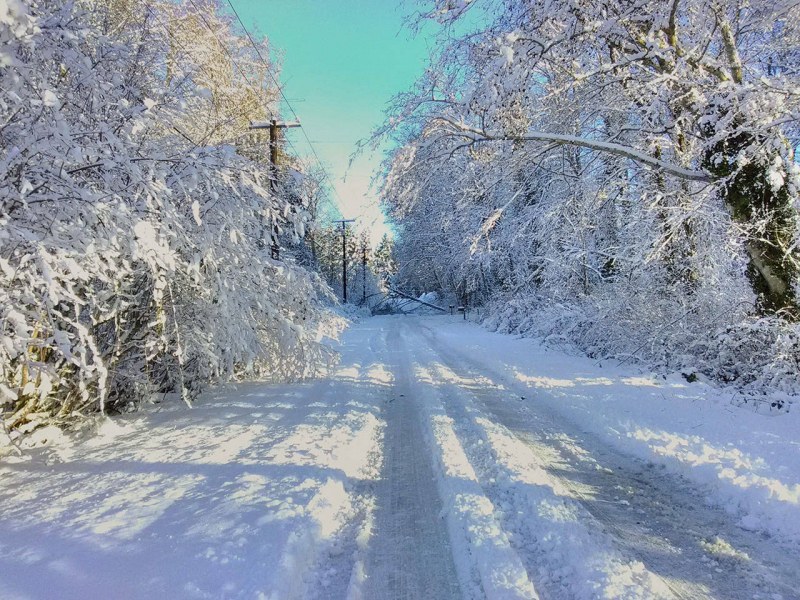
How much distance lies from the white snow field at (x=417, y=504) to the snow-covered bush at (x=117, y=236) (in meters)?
0.93

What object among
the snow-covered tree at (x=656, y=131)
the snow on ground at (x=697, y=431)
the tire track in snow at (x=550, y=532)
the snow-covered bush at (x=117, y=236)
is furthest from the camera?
the snow-covered tree at (x=656, y=131)

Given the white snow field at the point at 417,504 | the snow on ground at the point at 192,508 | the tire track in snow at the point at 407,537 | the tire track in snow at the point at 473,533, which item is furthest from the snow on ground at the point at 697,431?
the snow on ground at the point at 192,508

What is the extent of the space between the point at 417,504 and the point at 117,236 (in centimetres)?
341

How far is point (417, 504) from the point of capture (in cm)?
375

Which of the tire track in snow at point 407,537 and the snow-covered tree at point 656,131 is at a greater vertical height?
the snow-covered tree at point 656,131

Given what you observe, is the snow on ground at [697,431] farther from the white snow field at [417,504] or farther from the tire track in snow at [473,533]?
the tire track in snow at [473,533]

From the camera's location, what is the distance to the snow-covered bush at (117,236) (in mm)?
3410

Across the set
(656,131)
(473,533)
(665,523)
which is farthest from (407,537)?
(656,131)

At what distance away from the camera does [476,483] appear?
3.98m

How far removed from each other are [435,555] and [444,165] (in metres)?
5.24

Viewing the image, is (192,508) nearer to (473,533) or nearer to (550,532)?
(473,533)

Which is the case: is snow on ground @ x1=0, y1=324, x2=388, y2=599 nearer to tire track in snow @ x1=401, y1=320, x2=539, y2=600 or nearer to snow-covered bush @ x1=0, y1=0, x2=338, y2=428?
tire track in snow @ x1=401, y1=320, x2=539, y2=600

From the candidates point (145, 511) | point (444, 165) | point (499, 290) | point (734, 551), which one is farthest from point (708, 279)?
point (499, 290)

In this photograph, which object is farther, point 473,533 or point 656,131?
point 656,131
